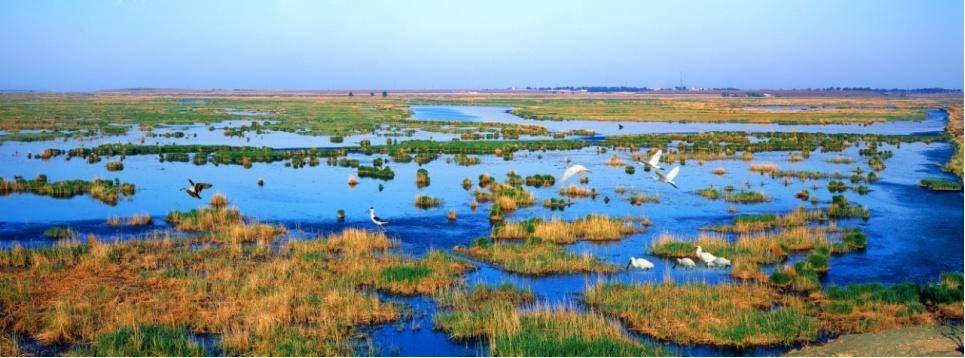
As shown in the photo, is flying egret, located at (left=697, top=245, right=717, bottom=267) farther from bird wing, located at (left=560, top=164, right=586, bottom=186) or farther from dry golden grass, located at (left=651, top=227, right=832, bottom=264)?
bird wing, located at (left=560, top=164, right=586, bottom=186)

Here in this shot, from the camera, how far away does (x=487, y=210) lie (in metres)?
26.9

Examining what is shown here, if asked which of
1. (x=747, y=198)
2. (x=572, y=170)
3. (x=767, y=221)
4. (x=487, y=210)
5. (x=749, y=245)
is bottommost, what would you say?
(x=487, y=210)

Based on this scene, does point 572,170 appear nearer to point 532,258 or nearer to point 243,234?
point 532,258

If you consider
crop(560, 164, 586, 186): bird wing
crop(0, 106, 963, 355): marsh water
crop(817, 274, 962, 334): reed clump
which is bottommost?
crop(0, 106, 963, 355): marsh water

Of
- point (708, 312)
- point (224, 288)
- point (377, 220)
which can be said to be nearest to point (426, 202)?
point (377, 220)

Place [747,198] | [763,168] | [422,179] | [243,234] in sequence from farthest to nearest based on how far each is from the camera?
[763,168], [422,179], [747,198], [243,234]

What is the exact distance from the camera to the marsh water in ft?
56.6

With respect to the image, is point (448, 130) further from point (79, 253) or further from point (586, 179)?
point (79, 253)

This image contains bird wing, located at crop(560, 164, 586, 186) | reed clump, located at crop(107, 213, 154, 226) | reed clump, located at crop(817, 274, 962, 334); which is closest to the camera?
reed clump, located at crop(817, 274, 962, 334)

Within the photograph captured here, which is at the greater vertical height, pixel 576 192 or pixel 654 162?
pixel 654 162

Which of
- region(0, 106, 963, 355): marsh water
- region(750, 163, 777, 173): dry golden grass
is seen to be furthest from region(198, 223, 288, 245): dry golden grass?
region(750, 163, 777, 173): dry golden grass

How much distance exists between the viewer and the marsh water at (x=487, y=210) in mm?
17250

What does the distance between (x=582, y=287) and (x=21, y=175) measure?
29.8m

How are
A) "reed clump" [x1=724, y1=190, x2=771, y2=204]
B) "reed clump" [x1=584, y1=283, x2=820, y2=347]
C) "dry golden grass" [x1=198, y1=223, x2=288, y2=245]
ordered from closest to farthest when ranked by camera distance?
"reed clump" [x1=584, y1=283, x2=820, y2=347], "dry golden grass" [x1=198, y1=223, x2=288, y2=245], "reed clump" [x1=724, y1=190, x2=771, y2=204]
